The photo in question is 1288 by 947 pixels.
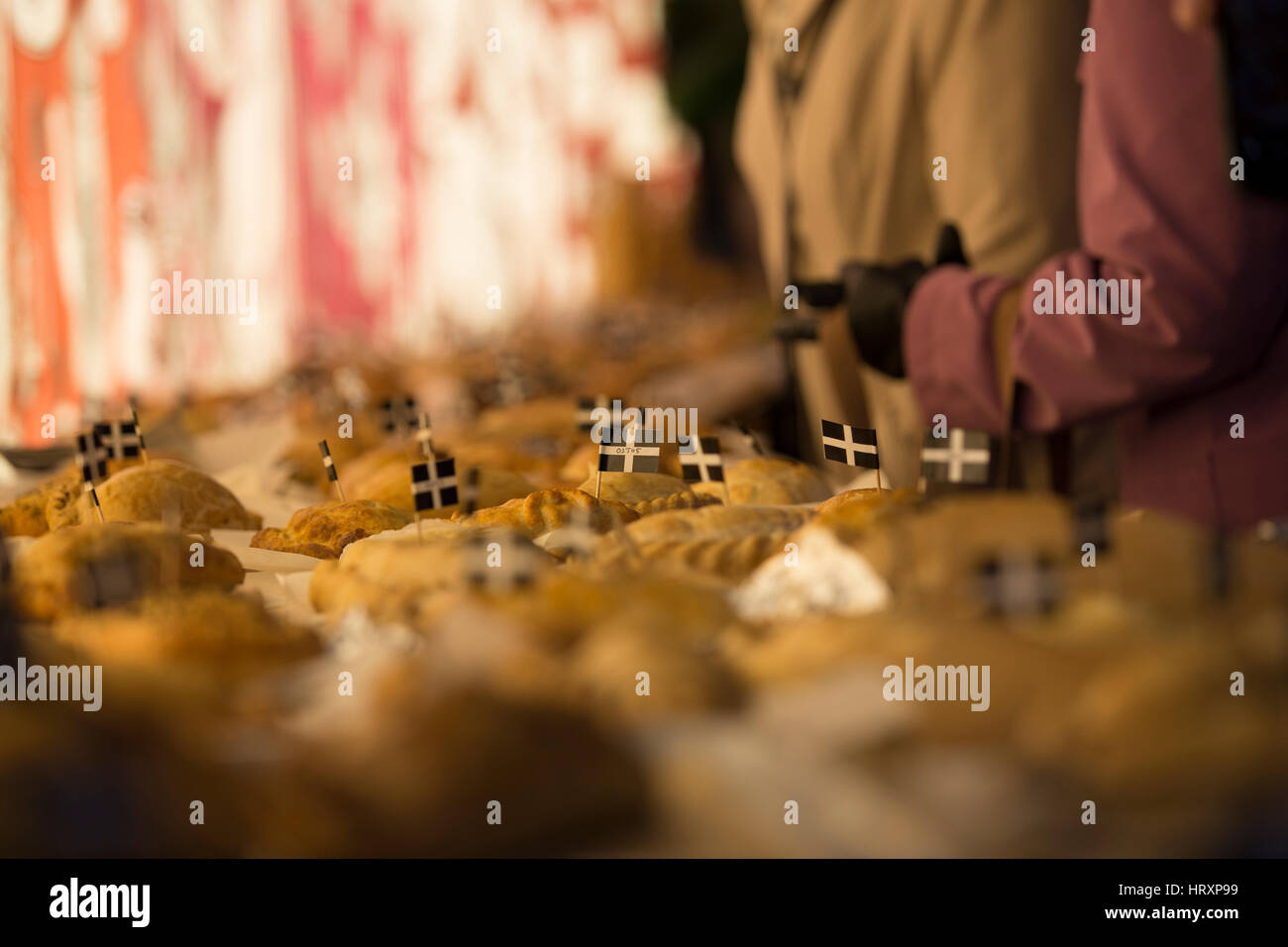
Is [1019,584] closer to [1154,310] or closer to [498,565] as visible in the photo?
[498,565]

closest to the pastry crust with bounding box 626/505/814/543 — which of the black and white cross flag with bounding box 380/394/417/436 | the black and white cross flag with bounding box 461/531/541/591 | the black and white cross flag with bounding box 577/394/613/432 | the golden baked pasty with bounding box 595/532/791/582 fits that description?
the golden baked pasty with bounding box 595/532/791/582

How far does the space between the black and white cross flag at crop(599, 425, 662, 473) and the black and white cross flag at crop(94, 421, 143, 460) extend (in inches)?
24.2

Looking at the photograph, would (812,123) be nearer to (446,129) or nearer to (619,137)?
(446,129)

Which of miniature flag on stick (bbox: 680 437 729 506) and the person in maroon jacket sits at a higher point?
the person in maroon jacket

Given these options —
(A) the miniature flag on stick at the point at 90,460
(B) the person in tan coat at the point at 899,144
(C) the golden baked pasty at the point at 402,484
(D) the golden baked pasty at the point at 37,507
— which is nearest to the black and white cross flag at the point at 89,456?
(A) the miniature flag on stick at the point at 90,460

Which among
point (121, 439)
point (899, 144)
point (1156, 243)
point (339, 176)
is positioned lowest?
point (121, 439)

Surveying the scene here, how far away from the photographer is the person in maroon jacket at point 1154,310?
121 cm

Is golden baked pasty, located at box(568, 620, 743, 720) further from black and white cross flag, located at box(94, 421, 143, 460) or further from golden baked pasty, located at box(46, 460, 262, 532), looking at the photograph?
black and white cross flag, located at box(94, 421, 143, 460)

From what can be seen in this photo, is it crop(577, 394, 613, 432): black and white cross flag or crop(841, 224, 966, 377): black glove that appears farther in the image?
crop(841, 224, 966, 377): black glove

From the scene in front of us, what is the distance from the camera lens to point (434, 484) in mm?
1014

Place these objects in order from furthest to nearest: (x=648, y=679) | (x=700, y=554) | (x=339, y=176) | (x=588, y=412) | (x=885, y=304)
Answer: (x=339, y=176)
(x=885, y=304)
(x=588, y=412)
(x=700, y=554)
(x=648, y=679)

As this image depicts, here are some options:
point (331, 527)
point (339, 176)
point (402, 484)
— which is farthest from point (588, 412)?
point (339, 176)

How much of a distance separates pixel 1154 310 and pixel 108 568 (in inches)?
41.2

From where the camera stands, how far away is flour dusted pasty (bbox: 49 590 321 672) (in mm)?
617
